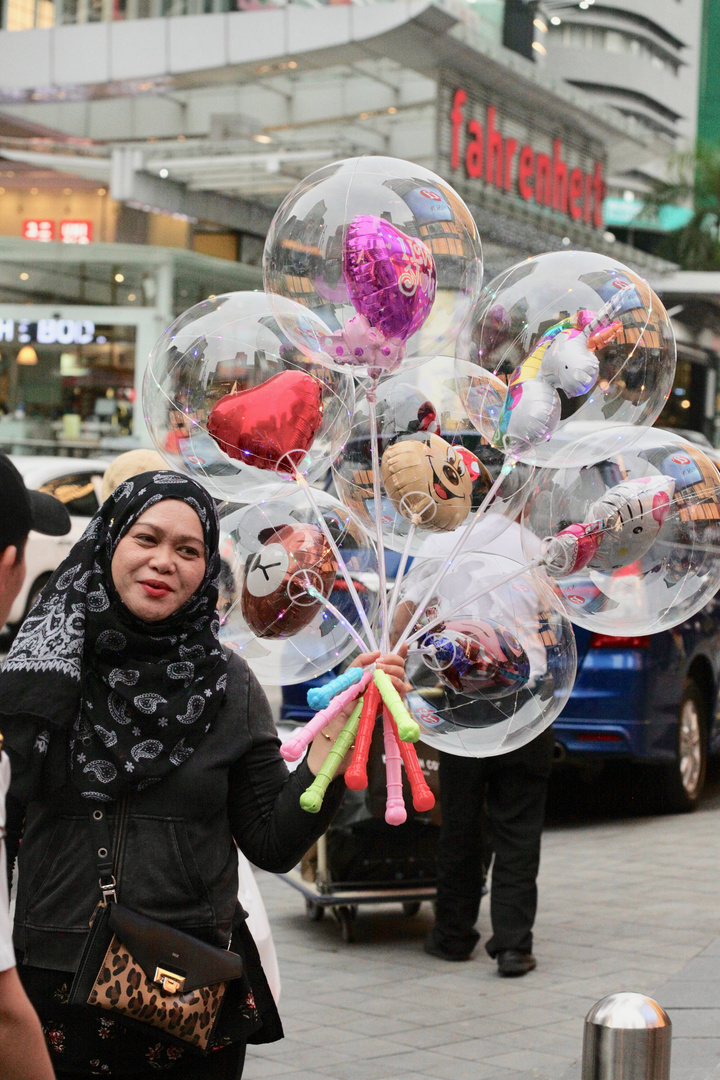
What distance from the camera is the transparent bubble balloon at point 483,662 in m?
3.51

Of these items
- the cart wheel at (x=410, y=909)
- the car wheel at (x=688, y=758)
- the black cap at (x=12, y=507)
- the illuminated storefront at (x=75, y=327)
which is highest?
the illuminated storefront at (x=75, y=327)

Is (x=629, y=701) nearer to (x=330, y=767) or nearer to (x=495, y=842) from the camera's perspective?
(x=495, y=842)

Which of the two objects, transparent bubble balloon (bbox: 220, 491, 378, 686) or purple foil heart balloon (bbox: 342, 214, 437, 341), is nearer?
purple foil heart balloon (bbox: 342, 214, 437, 341)

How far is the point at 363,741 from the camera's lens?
273cm

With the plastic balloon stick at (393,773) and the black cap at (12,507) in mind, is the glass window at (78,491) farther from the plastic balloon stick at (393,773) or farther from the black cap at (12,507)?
the black cap at (12,507)

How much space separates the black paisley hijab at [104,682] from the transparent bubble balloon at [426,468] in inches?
32.5

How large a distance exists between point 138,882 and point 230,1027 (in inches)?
13.7

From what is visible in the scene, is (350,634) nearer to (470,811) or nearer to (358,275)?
(358,275)

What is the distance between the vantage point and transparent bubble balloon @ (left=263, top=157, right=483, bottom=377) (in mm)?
3076

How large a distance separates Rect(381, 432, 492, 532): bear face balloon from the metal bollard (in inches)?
47.4

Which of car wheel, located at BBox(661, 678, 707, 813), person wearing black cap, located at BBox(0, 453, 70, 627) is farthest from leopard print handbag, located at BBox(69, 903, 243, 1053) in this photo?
car wheel, located at BBox(661, 678, 707, 813)

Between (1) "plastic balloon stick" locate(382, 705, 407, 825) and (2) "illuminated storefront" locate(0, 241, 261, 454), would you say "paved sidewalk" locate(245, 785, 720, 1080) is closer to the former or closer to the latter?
(1) "plastic balloon stick" locate(382, 705, 407, 825)

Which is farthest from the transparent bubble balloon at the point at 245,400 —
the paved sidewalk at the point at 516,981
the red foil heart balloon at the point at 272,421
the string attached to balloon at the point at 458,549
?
the paved sidewalk at the point at 516,981

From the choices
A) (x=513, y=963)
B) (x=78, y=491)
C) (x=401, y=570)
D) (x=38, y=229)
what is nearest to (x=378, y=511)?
(x=401, y=570)
